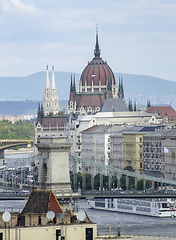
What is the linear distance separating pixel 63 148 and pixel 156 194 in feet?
23.6

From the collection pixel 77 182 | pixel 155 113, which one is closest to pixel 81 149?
pixel 155 113

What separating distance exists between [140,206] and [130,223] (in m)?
11.9

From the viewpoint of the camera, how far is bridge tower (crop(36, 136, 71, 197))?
8012 cm

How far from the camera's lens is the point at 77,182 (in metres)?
98.2

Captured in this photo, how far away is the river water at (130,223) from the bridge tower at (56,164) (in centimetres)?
293

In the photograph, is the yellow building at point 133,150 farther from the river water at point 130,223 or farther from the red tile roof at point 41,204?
the red tile roof at point 41,204

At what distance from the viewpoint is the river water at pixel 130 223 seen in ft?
214

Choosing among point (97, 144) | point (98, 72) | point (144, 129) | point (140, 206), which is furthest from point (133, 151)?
point (98, 72)

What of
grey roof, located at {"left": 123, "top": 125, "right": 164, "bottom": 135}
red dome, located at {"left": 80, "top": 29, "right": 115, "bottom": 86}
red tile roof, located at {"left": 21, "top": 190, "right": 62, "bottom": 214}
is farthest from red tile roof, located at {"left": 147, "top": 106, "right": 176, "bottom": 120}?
red tile roof, located at {"left": 21, "top": 190, "right": 62, "bottom": 214}

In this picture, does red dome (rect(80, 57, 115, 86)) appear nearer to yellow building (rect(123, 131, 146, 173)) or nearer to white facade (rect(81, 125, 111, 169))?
white facade (rect(81, 125, 111, 169))

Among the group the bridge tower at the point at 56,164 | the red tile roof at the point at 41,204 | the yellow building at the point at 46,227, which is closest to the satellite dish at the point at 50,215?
the yellow building at the point at 46,227

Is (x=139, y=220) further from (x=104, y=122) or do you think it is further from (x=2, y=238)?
(x=104, y=122)

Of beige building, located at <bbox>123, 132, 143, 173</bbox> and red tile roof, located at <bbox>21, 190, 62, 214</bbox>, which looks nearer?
red tile roof, located at <bbox>21, 190, 62, 214</bbox>

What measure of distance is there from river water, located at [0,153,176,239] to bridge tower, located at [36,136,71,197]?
2.93m
